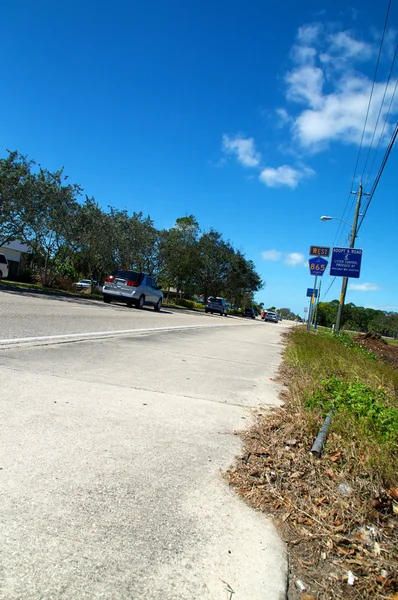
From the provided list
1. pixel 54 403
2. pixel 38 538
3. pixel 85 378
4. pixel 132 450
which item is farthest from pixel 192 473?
pixel 85 378

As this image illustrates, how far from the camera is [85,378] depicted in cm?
488

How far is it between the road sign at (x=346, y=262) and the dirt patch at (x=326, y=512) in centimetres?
1890

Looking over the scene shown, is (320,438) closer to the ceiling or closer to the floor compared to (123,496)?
closer to the ceiling

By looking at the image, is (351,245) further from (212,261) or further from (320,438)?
(212,261)

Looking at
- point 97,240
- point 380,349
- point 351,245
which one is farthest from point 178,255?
point 380,349

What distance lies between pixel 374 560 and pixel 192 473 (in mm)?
1213

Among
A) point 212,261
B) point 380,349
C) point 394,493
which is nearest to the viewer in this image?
point 394,493

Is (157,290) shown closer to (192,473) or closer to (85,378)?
(85,378)

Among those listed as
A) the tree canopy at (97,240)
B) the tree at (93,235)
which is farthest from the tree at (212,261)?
the tree at (93,235)

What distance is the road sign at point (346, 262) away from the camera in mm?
20891

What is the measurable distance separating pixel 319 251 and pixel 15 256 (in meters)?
35.0

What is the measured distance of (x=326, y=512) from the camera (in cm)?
242

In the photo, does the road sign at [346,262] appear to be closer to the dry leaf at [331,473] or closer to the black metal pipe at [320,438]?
the black metal pipe at [320,438]

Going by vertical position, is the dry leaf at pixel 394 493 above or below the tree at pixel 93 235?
below
